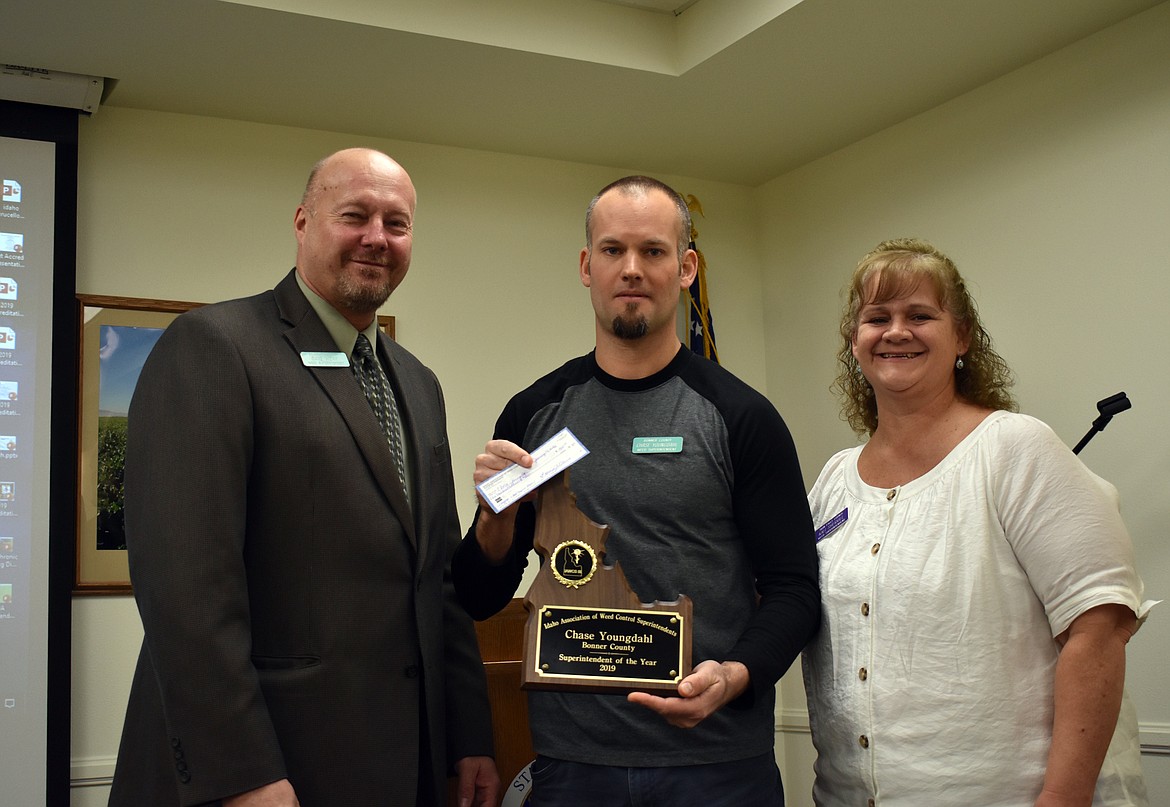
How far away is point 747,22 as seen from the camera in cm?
379

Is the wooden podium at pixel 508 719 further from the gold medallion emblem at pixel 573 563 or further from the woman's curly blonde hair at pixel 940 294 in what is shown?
the woman's curly blonde hair at pixel 940 294

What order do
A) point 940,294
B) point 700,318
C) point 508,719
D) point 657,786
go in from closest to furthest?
1. point 657,786
2. point 940,294
3. point 508,719
4. point 700,318

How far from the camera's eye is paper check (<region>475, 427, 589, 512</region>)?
178 cm

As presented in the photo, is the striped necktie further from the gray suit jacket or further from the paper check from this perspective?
the paper check

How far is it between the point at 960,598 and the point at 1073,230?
2.60 m

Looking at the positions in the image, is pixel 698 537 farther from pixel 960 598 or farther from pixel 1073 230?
pixel 1073 230

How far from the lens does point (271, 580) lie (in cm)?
177

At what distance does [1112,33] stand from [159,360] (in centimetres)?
347

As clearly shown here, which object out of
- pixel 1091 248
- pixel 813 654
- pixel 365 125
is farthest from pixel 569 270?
pixel 813 654

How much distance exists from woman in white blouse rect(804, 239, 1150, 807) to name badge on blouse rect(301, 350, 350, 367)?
3.11ft

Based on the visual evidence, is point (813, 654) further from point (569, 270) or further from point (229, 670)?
point (569, 270)

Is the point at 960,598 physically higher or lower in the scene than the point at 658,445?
lower

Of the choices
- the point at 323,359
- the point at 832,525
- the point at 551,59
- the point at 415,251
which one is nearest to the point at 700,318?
the point at 415,251

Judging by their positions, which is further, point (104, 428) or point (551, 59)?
point (104, 428)
